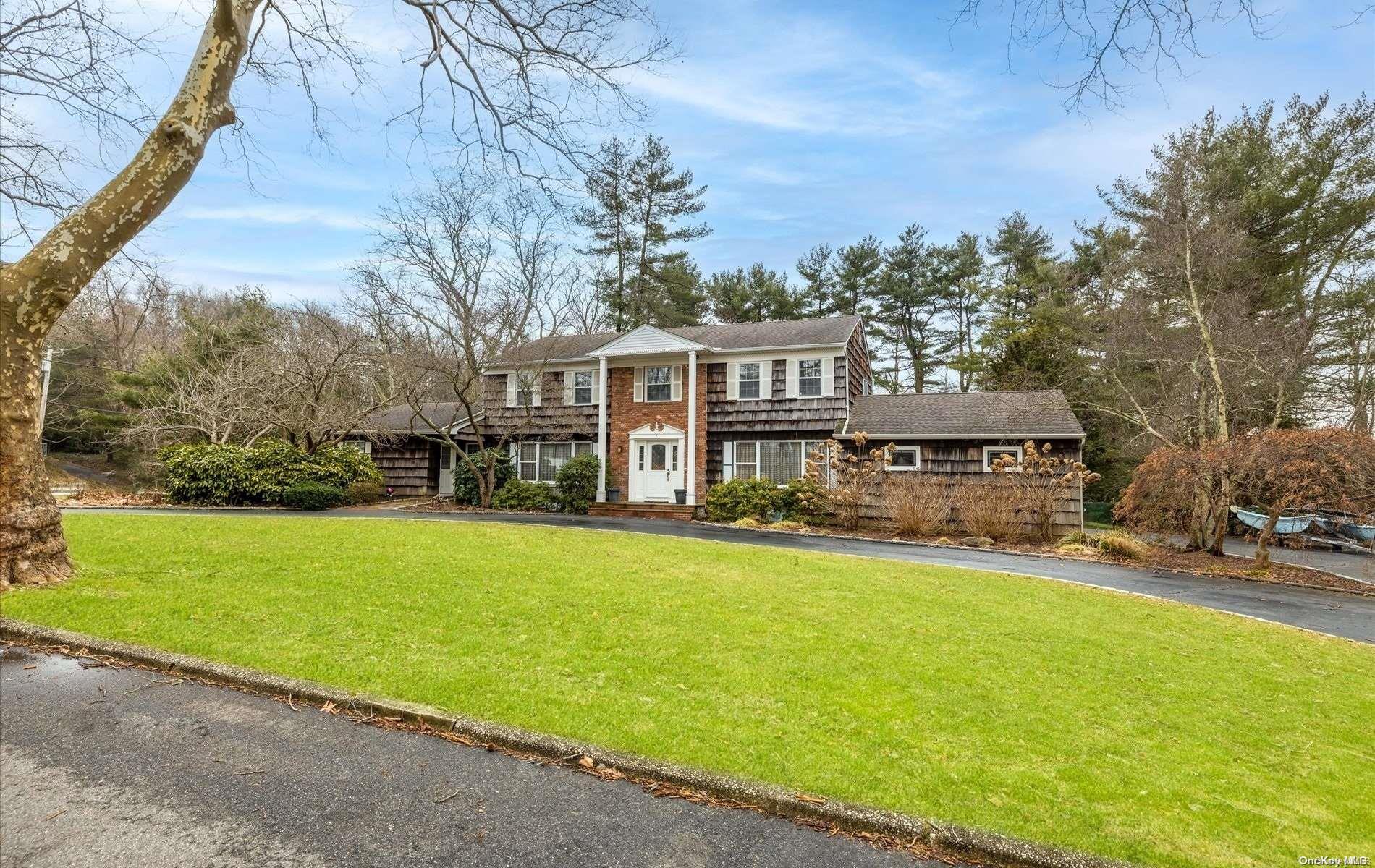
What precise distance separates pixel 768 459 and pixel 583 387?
757 centimetres

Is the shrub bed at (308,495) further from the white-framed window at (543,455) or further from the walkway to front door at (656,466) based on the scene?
the walkway to front door at (656,466)

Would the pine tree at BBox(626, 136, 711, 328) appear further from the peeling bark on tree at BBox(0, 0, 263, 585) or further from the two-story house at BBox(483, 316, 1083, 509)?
the peeling bark on tree at BBox(0, 0, 263, 585)

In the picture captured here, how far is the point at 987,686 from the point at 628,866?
10.2ft

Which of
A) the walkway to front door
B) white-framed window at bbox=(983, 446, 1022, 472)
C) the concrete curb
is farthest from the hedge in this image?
white-framed window at bbox=(983, 446, 1022, 472)

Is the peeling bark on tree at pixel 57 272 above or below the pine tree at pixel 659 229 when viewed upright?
below

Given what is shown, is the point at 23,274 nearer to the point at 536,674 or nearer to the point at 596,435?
the point at 536,674

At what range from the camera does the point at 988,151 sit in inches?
275

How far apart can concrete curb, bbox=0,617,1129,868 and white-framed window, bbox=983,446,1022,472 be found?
679 inches

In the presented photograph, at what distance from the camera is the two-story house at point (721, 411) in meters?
19.3

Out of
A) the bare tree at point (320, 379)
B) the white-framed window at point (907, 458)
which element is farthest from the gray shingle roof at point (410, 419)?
the white-framed window at point (907, 458)

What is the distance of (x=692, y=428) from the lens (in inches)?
838

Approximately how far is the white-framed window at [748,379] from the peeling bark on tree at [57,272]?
16.2 m

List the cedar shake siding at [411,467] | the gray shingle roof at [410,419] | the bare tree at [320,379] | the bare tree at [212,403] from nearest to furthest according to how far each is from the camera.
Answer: the bare tree at [320,379] → the bare tree at [212,403] → the gray shingle roof at [410,419] → the cedar shake siding at [411,467]

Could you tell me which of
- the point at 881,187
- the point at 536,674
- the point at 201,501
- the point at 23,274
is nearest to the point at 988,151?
the point at 881,187
